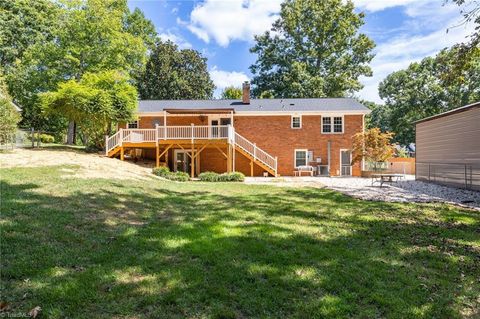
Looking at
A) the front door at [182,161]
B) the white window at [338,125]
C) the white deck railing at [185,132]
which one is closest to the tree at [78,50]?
the front door at [182,161]

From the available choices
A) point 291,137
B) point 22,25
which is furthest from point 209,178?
point 22,25

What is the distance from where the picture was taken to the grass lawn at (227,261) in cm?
351

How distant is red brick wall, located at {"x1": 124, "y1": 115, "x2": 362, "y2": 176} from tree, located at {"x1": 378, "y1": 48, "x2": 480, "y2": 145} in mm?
17023

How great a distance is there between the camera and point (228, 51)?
42.7 meters

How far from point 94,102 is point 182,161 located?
716 cm

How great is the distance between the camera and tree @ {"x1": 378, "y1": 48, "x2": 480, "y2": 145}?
39.2 metres

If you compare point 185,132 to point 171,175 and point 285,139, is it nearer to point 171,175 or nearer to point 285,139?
point 171,175

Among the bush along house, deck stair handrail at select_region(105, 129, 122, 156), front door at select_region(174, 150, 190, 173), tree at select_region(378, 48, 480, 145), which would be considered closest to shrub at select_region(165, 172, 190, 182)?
deck stair handrail at select_region(105, 129, 122, 156)

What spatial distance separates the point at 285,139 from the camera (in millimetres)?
24672

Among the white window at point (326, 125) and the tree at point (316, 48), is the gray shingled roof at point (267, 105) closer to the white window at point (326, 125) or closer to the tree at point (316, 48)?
the white window at point (326, 125)

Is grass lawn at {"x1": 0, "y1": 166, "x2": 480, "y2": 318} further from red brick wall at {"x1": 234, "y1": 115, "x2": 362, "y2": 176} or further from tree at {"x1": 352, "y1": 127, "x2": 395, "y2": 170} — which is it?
red brick wall at {"x1": 234, "y1": 115, "x2": 362, "y2": 176}

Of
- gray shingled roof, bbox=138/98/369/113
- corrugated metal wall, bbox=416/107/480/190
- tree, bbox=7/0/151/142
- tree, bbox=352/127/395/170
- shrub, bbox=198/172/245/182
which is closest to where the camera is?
corrugated metal wall, bbox=416/107/480/190

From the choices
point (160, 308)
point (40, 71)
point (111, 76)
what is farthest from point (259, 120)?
point (160, 308)

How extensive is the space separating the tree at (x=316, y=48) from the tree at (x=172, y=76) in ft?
27.7
